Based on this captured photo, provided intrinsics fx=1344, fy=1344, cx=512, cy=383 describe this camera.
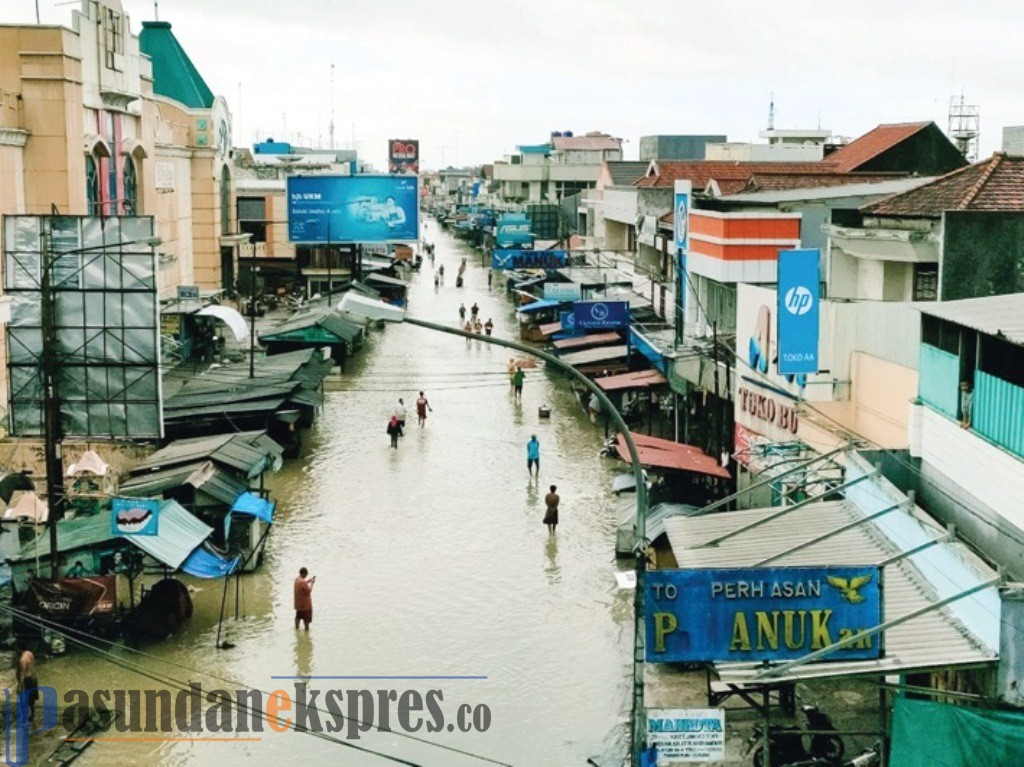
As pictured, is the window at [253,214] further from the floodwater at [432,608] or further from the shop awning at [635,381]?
the shop awning at [635,381]

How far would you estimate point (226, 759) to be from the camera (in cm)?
1496

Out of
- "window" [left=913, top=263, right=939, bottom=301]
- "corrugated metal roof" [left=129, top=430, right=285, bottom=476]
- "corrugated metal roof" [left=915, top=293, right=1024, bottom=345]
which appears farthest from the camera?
"corrugated metal roof" [left=129, top=430, right=285, bottom=476]

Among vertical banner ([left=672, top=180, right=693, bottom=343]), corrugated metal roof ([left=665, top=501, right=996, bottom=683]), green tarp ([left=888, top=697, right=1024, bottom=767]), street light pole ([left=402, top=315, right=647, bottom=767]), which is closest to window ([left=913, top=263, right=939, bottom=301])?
corrugated metal roof ([left=665, top=501, right=996, bottom=683])

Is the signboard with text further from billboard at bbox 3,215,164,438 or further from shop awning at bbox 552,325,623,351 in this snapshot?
shop awning at bbox 552,325,623,351

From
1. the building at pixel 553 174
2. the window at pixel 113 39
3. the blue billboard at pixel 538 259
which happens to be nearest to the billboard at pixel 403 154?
the building at pixel 553 174

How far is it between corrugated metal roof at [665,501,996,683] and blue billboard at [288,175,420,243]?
46.4m

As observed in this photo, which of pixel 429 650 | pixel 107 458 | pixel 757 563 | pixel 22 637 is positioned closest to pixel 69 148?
pixel 107 458

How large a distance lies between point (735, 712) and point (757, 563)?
238 centimetres

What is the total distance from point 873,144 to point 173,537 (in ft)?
128

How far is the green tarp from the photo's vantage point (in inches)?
431

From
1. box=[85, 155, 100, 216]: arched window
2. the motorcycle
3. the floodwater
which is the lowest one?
the floodwater

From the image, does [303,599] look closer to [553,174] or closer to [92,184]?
[92,184]

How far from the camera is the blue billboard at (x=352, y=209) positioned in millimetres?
61625

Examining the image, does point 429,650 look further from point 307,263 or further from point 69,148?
point 307,263
